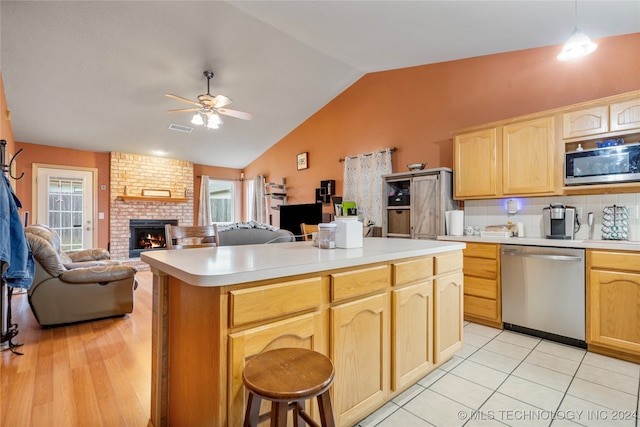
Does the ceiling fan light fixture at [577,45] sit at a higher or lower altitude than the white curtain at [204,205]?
higher

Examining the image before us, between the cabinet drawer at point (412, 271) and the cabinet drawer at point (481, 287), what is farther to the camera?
the cabinet drawer at point (481, 287)

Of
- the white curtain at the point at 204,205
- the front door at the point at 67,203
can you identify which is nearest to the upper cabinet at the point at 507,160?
the white curtain at the point at 204,205

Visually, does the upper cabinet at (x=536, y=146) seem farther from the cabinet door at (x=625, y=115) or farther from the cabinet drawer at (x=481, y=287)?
the cabinet drawer at (x=481, y=287)

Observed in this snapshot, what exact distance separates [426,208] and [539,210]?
3.82ft

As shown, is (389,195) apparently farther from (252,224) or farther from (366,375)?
(366,375)

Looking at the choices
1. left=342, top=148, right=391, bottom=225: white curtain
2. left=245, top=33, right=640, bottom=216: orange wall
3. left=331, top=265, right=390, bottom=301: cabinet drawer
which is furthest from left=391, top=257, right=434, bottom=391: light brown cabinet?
left=342, top=148, right=391, bottom=225: white curtain

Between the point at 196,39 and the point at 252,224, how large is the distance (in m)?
2.42

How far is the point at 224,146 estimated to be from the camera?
6.73m

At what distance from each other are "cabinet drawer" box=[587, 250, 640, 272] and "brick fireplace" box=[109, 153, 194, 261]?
23.8ft

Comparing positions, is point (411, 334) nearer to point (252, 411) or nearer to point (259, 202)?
point (252, 411)

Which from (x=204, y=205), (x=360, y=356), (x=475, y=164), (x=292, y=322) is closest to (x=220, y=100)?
(x=475, y=164)

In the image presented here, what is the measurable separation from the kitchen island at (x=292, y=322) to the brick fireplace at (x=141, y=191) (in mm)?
5679

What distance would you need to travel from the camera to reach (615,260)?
2309 millimetres

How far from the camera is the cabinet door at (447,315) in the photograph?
199 centimetres
